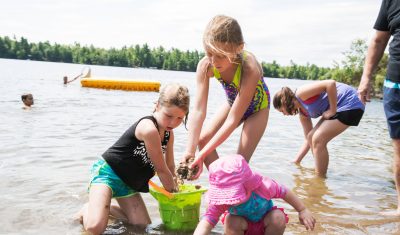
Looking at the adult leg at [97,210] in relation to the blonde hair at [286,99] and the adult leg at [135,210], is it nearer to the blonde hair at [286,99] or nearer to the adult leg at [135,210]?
the adult leg at [135,210]

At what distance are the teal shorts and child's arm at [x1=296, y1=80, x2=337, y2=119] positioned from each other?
8.82ft

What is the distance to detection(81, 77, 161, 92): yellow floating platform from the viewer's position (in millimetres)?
22219

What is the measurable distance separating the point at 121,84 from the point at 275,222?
20320 mm

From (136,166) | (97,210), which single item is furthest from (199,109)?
(97,210)

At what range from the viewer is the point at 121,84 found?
22.3 m

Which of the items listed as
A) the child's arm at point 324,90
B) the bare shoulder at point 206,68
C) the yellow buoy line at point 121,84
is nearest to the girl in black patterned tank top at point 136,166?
the bare shoulder at point 206,68

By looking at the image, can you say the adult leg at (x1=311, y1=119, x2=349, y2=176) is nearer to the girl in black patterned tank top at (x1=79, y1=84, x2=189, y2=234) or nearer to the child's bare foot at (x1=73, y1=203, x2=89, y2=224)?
the girl in black patterned tank top at (x1=79, y1=84, x2=189, y2=234)

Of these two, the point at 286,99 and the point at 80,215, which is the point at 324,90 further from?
the point at 80,215

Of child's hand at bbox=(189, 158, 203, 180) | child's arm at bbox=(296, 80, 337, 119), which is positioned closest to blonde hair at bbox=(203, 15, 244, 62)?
child's hand at bbox=(189, 158, 203, 180)

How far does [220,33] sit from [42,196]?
2.45m

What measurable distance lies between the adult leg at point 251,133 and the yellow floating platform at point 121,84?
18801mm

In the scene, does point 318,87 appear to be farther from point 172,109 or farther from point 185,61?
point 185,61

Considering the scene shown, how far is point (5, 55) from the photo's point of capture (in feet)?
346

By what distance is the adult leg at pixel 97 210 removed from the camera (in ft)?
10.6
